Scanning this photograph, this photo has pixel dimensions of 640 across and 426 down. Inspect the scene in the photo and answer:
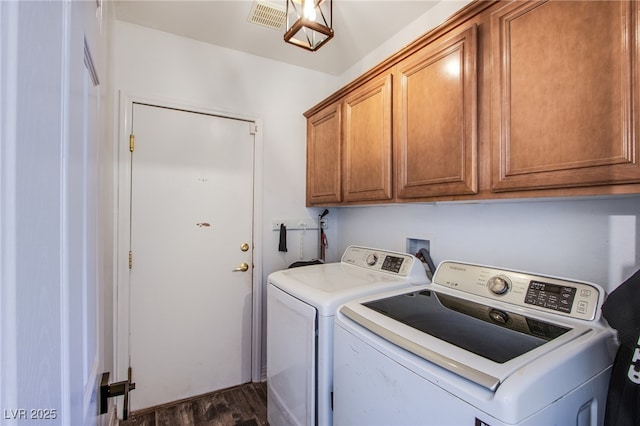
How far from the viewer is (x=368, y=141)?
6.02ft

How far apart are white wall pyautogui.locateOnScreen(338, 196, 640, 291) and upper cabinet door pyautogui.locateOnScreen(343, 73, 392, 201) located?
38 centimetres

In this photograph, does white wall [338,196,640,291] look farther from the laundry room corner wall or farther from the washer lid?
the laundry room corner wall

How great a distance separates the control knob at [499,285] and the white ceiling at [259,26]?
1.68 meters

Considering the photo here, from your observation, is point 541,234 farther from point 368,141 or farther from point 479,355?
point 368,141

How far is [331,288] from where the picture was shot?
4.74 feet

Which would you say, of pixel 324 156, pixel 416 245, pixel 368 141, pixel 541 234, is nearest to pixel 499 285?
pixel 541 234

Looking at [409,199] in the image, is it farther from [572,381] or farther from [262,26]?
[262,26]

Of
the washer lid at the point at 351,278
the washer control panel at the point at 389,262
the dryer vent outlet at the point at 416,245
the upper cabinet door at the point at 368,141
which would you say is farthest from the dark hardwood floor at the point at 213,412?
the upper cabinet door at the point at 368,141

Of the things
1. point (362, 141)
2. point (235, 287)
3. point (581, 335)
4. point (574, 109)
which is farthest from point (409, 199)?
point (235, 287)

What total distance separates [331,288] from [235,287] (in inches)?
45.0

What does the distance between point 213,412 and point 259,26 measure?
8.91 ft

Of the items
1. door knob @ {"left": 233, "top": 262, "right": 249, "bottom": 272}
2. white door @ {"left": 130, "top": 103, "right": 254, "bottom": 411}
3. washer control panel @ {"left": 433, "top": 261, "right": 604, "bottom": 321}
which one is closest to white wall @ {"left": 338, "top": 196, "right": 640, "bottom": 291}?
washer control panel @ {"left": 433, "top": 261, "right": 604, "bottom": 321}

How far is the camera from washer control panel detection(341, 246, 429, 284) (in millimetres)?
1651

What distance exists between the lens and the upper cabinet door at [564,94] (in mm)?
842
